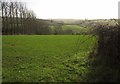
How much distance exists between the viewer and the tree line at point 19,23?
5325cm

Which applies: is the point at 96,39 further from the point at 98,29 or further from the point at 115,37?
the point at 115,37

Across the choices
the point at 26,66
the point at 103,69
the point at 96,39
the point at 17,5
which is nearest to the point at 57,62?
the point at 26,66

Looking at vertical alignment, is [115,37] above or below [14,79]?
above

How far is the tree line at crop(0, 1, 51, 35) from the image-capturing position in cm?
5325

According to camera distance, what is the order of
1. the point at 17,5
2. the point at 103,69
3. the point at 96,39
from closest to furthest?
the point at 103,69 → the point at 96,39 → the point at 17,5

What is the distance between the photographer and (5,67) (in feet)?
Result: 31.4

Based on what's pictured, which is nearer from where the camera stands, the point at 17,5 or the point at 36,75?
the point at 36,75

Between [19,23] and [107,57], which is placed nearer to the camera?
[107,57]

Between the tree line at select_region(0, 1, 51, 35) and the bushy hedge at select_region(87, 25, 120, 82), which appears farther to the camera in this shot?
the tree line at select_region(0, 1, 51, 35)

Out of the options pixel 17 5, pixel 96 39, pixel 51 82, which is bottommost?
pixel 51 82

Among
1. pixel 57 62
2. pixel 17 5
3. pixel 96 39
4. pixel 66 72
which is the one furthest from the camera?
pixel 17 5

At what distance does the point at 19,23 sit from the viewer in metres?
61.5

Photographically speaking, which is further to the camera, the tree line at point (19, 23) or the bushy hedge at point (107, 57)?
the tree line at point (19, 23)

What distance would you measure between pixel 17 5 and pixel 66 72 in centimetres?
4986
